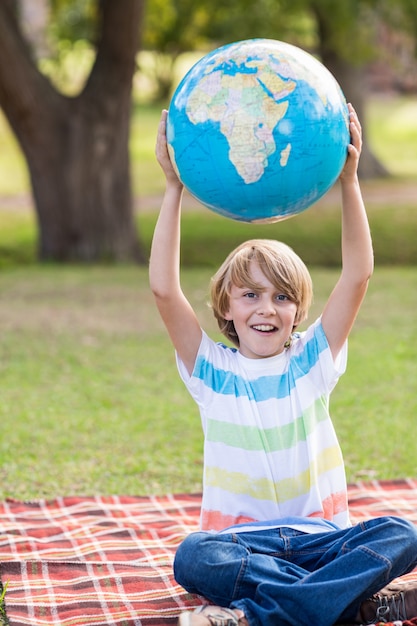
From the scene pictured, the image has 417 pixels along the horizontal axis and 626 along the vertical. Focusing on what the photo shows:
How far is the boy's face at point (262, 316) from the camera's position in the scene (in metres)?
3.53

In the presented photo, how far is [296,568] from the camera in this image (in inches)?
131

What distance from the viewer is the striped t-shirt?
11.3ft

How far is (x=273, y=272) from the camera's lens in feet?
11.6

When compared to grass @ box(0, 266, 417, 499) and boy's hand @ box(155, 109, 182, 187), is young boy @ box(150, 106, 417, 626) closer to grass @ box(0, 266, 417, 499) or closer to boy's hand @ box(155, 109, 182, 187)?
boy's hand @ box(155, 109, 182, 187)

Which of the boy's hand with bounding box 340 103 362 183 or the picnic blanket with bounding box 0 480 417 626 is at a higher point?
the boy's hand with bounding box 340 103 362 183

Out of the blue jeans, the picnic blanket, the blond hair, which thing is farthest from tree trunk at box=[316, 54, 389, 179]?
the blue jeans

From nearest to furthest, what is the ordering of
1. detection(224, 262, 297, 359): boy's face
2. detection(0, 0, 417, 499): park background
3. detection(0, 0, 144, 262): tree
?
1. detection(224, 262, 297, 359): boy's face
2. detection(0, 0, 417, 499): park background
3. detection(0, 0, 144, 262): tree

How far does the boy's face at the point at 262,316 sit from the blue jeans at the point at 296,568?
66 cm

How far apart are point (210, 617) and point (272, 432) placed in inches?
27.2

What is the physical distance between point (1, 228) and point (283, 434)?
45.8 feet

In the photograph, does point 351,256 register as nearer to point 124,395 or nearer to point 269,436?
point 269,436

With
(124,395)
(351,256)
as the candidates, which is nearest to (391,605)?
(351,256)

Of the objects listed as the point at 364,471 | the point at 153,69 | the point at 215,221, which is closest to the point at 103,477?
the point at 364,471

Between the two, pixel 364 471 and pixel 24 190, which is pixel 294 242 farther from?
pixel 364 471
